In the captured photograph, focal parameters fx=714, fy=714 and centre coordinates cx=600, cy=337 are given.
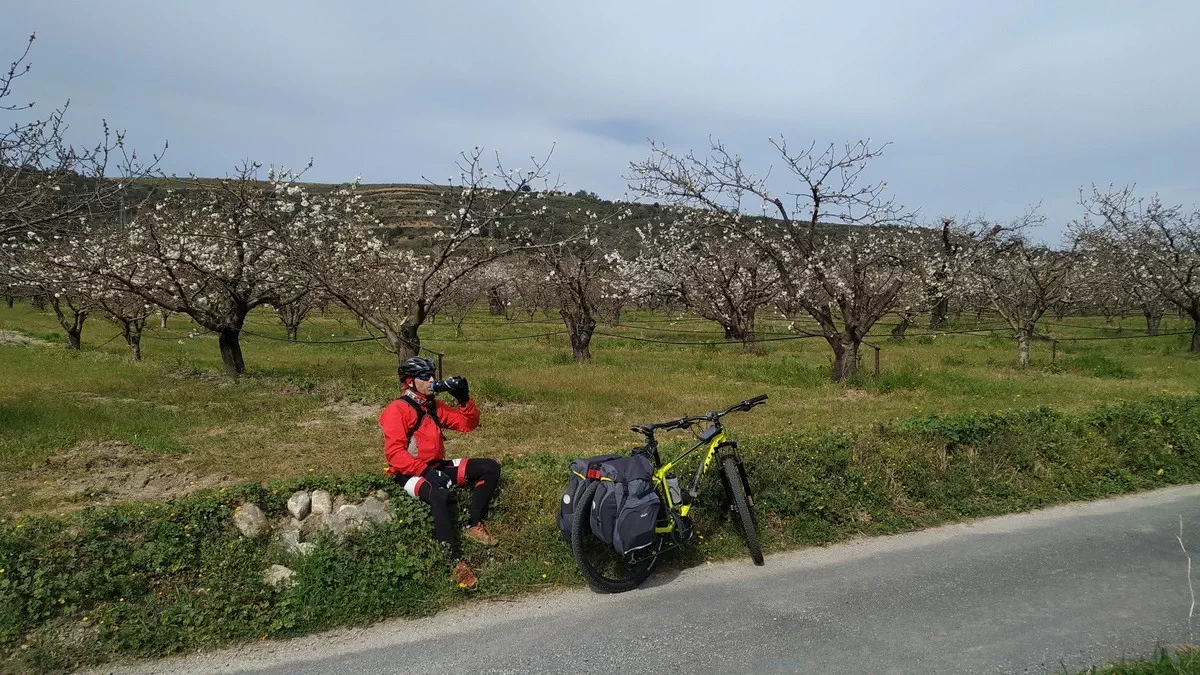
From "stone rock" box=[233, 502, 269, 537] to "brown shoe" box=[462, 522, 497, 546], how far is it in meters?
1.28

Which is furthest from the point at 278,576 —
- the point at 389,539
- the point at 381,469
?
the point at 381,469

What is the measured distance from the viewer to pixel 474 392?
13.0m

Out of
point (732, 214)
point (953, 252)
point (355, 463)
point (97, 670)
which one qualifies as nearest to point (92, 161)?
point (355, 463)

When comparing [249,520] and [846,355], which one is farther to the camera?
[846,355]

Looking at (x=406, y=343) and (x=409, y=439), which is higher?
(x=406, y=343)

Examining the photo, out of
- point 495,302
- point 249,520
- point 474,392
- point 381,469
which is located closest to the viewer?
point 249,520

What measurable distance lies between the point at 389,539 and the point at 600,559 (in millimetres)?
1372

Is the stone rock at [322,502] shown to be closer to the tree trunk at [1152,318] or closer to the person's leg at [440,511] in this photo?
the person's leg at [440,511]

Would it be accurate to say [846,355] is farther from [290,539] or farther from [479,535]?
[290,539]

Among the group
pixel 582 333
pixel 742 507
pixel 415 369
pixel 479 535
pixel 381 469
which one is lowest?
pixel 381 469

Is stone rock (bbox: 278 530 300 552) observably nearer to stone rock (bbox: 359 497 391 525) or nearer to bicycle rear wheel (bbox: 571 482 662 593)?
stone rock (bbox: 359 497 391 525)

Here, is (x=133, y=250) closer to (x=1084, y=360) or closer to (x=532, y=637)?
(x=532, y=637)

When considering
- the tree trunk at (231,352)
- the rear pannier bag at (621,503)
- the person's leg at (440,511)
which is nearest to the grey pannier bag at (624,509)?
the rear pannier bag at (621,503)

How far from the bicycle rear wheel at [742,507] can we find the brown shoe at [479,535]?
171 cm
